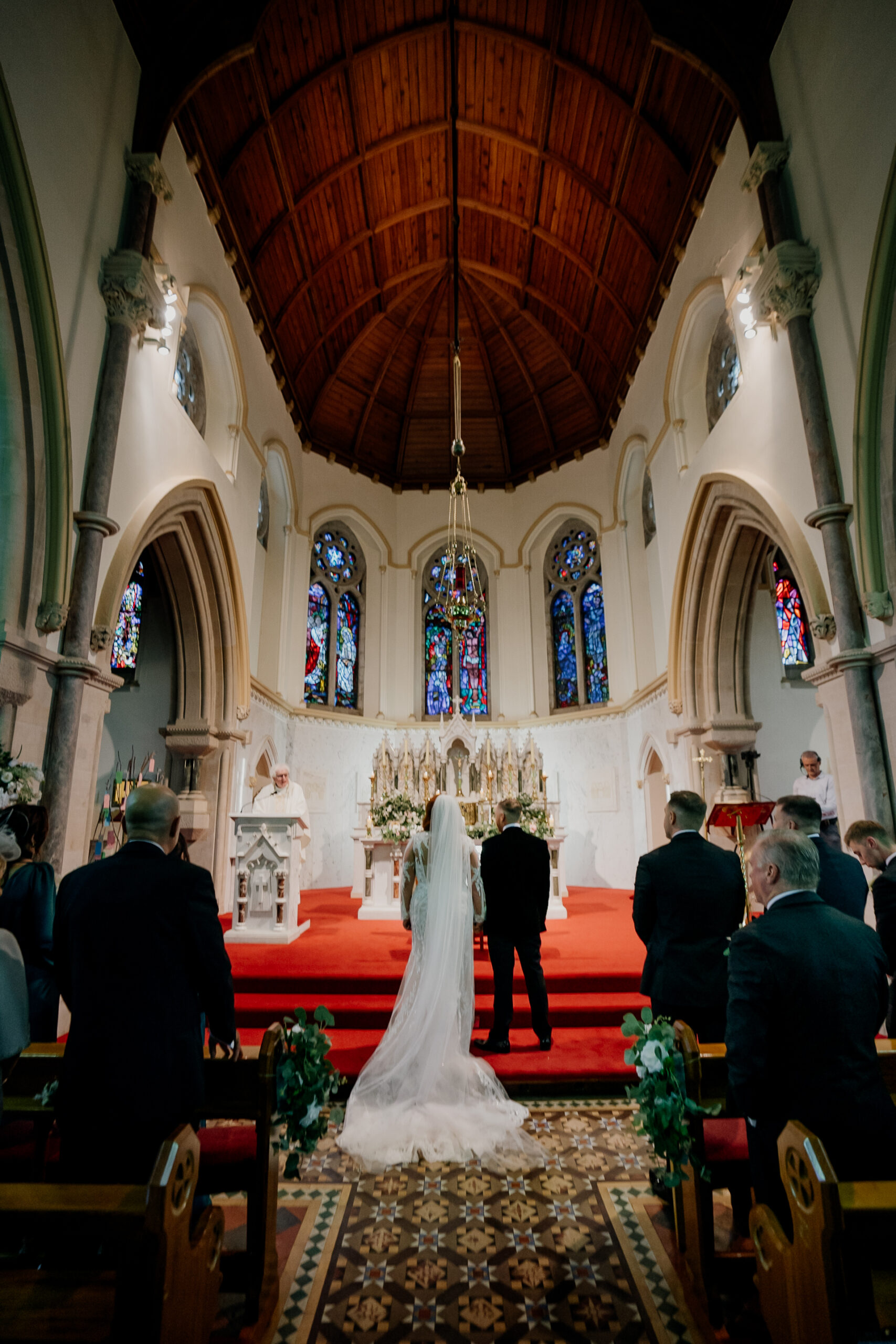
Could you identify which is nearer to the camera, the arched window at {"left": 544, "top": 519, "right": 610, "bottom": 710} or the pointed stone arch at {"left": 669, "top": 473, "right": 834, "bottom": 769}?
the pointed stone arch at {"left": 669, "top": 473, "right": 834, "bottom": 769}

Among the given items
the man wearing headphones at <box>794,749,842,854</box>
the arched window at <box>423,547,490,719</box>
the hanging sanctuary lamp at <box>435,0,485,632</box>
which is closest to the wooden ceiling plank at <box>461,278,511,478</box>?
the hanging sanctuary lamp at <box>435,0,485,632</box>

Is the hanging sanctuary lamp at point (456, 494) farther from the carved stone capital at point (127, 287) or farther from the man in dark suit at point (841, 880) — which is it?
the man in dark suit at point (841, 880)

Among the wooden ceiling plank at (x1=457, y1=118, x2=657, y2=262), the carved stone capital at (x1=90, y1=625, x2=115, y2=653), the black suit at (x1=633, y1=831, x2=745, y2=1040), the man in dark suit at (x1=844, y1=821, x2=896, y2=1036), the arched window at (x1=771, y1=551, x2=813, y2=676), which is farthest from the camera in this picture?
the arched window at (x1=771, y1=551, x2=813, y2=676)

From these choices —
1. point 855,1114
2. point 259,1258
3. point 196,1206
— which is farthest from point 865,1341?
point 196,1206

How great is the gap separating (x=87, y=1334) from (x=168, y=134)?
9321mm

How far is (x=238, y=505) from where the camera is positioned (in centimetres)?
966

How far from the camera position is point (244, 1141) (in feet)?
8.16

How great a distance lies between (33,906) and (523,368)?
501 inches

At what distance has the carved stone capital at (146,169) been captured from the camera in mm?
6328

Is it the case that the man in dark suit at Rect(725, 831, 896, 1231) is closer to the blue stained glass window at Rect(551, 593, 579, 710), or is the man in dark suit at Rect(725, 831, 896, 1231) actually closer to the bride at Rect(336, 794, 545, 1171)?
the bride at Rect(336, 794, 545, 1171)

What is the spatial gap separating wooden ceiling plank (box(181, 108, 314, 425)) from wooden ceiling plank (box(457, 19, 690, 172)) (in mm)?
3405

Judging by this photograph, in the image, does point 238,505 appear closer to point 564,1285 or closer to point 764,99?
point 764,99

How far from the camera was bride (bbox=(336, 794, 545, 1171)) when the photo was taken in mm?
3223

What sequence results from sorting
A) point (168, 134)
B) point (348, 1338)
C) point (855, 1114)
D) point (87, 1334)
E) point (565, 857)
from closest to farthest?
1. point (855, 1114)
2. point (87, 1334)
3. point (348, 1338)
4. point (168, 134)
5. point (565, 857)
